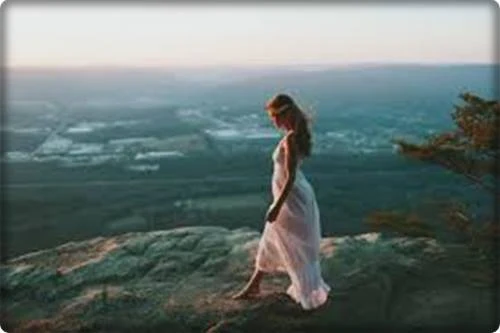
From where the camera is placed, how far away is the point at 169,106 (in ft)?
27.8

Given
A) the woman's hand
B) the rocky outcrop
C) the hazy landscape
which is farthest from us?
the hazy landscape

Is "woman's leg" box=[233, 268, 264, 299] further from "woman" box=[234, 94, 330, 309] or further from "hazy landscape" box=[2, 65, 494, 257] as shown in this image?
"hazy landscape" box=[2, 65, 494, 257]

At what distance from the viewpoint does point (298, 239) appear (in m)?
6.82

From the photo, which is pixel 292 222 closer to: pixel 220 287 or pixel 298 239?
pixel 298 239

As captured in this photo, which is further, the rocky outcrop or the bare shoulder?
the rocky outcrop

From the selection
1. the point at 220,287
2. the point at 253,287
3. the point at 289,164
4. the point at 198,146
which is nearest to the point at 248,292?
the point at 253,287

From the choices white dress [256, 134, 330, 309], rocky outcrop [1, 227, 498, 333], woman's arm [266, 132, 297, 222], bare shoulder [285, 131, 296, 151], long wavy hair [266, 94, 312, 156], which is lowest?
rocky outcrop [1, 227, 498, 333]

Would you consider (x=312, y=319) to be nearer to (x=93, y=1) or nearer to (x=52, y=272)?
(x=52, y=272)

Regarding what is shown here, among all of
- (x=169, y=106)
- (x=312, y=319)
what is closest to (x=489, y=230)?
(x=312, y=319)

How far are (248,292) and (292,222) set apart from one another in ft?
2.16

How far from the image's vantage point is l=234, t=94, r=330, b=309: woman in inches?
261

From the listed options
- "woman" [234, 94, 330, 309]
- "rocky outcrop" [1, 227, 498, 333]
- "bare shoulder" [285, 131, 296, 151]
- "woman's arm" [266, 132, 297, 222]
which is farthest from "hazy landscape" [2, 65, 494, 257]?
"bare shoulder" [285, 131, 296, 151]

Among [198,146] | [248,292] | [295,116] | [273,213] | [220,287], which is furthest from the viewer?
[198,146]

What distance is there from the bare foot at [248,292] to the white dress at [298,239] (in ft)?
0.79
